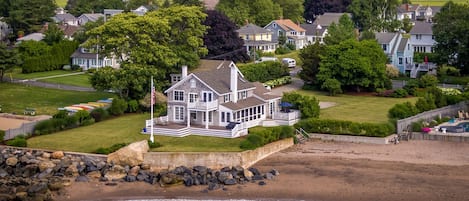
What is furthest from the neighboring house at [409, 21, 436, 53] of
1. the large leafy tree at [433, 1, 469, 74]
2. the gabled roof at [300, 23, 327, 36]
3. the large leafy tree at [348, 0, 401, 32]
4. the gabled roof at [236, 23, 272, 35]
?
the gabled roof at [300, 23, 327, 36]

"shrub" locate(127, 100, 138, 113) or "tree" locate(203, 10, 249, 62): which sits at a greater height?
"tree" locate(203, 10, 249, 62)

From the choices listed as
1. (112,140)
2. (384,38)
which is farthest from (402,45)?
(112,140)

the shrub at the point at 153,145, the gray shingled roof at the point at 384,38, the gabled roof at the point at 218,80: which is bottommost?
the shrub at the point at 153,145

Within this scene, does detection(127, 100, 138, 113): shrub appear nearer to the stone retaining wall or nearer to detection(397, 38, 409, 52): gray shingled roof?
the stone retaining wall

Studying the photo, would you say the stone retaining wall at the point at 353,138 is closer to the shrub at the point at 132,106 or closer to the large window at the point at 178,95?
the large window at the point at 178,95

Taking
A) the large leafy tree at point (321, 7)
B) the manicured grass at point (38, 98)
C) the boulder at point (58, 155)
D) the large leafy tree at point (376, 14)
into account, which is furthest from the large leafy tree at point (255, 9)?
the boulder at point (58, 155)

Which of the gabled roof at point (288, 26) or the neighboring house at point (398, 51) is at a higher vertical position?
the gabled roof at point (288, 26)

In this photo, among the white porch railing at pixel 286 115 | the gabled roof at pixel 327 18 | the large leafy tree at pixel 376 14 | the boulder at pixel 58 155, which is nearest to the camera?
the boulder at pixel 58 155
